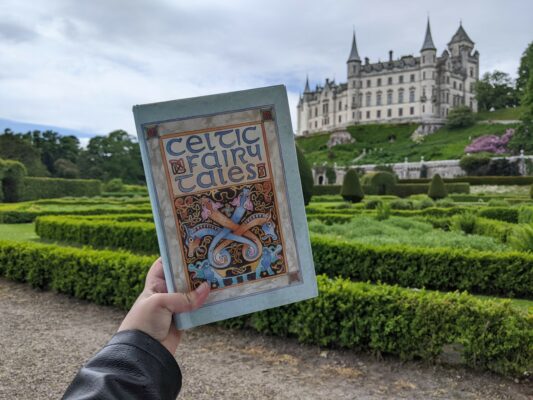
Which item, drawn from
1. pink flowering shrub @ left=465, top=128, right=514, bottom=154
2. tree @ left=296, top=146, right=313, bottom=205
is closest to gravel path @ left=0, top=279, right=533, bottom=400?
tree @ left=296, top=146, right=313, bottom=205

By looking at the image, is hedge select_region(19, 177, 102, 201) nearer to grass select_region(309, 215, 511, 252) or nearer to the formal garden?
the formal garden

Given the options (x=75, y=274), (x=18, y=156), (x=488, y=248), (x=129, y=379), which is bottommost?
(x=488, y=248)

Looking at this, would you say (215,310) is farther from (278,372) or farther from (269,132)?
(278,372)

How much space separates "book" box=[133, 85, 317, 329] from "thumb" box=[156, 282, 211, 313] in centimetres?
2

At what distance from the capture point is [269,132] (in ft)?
4.38

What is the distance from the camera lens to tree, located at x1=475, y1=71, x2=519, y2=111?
7106 centimetres

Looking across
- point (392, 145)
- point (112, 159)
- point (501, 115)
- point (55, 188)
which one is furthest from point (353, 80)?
point (55, 188)

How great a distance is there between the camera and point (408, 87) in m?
77.1

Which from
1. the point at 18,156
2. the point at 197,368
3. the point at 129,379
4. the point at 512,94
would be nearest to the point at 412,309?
the point at 197,368

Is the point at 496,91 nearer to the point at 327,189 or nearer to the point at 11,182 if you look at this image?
the point at 327,189

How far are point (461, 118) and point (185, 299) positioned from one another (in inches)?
2719

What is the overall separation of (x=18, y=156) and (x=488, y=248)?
1683 inches

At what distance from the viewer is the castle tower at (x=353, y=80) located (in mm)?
80812

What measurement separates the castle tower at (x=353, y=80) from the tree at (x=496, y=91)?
19612 millimetres
